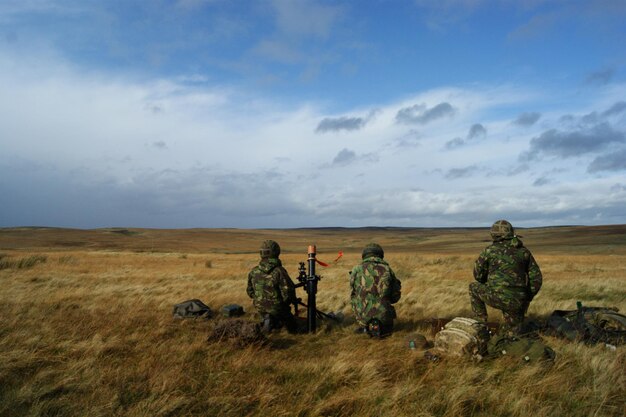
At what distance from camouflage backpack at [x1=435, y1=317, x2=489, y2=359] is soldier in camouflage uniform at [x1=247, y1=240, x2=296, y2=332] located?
2.87 m

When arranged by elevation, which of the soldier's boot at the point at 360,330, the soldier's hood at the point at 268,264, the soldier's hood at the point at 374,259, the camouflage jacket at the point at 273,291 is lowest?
the soldier's boot at the point at 360,330

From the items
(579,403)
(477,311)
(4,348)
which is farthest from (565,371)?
(4,348)

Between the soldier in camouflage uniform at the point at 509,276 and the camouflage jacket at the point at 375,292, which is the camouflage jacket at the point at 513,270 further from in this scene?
the camouflage jacket at the point at 375,292

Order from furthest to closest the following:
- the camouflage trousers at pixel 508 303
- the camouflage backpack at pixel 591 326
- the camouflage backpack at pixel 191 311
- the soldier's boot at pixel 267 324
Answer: the camouflage backpack at pixel 191 311, the soldier's boot at pixel 267 324, the camouflage trousers at pixel 508 303, the camouflage backpack at pixel 591 326

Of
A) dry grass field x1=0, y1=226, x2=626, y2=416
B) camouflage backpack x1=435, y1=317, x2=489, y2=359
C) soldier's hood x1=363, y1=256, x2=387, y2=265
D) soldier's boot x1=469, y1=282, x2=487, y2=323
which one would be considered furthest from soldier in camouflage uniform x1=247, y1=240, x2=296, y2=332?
soldier's boot x1=469, y1=282, x2=487, y2=323

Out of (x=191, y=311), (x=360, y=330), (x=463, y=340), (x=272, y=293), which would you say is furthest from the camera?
(x=191, y=311)

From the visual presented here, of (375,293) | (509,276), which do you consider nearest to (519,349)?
(509,276)

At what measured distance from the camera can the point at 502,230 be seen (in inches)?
286

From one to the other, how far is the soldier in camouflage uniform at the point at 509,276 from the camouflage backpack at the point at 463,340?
1.53m

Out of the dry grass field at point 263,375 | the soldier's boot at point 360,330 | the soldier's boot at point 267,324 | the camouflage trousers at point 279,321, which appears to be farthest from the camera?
the soldier's boot at point 360,330

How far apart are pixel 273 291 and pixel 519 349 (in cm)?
412

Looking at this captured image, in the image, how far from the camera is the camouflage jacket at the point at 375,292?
6.90 meters

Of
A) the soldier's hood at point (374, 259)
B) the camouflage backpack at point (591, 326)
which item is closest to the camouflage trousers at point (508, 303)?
the camouflage backpack at point (591, 326)

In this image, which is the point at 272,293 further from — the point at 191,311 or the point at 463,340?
the point at 463,340
